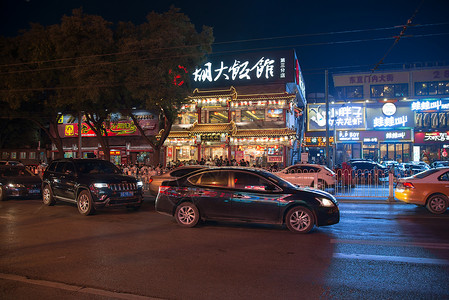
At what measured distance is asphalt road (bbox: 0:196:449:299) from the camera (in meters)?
5.05

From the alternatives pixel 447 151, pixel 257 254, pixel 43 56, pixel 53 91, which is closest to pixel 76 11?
pixel 43 56

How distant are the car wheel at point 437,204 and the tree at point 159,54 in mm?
13779

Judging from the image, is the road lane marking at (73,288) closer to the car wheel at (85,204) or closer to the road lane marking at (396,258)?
the road lane marking at (396,258)

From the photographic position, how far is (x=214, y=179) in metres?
9.66

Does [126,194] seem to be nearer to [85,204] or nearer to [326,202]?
[85,204]

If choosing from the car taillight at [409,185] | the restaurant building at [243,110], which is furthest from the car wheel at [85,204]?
the restaurant building at [243,110]

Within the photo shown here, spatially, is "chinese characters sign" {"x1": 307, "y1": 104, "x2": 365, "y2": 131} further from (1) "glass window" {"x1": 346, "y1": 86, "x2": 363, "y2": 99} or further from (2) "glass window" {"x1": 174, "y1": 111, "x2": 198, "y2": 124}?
(2) "glass window" {"x1": 174, "y1": 111, "x2": 198, "y2": 124}

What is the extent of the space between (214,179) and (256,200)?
4.42 feet

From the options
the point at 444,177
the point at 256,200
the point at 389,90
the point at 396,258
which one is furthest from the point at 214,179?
the point at 389,90

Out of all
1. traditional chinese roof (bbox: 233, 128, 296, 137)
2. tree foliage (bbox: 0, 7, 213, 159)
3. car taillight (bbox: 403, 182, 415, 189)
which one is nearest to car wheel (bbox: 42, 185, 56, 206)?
tree foliage (bbox: 0, 7, 213, 159)

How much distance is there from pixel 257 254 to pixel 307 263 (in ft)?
3.34

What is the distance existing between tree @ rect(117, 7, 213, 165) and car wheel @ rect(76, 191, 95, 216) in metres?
9.74

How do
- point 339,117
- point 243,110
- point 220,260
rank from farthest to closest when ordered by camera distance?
point 339,117
point 243,110
point 220,260

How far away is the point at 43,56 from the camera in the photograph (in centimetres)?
2261
